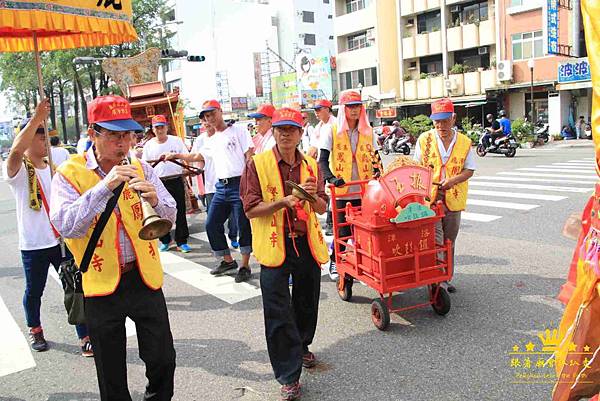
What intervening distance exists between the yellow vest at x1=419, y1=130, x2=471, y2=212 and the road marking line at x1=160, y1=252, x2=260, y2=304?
2.23 metres

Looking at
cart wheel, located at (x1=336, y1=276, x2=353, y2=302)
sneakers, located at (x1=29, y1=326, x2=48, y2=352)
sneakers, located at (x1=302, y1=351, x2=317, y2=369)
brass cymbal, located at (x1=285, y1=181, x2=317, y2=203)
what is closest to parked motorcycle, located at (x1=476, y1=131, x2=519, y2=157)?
cart wheel, located at (x1=336, y1=276, x2=353, y2=302)

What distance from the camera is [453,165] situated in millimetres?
4922

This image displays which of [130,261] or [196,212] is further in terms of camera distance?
[196,212]

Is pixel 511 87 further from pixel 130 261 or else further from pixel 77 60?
pixel 130 261

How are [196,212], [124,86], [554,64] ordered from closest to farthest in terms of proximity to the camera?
1. [196,212]
2. [124,86]
3. [554,64]

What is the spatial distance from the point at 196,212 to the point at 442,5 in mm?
24493

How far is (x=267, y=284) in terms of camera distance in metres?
3.39

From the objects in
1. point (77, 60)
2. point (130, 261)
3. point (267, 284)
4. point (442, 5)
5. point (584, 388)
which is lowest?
point (584, 388)

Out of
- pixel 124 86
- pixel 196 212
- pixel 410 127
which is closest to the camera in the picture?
pixel 196 212

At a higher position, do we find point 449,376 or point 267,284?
point 267,284

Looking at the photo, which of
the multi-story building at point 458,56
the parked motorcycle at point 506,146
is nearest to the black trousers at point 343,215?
the parked motorcycle at point 506,146

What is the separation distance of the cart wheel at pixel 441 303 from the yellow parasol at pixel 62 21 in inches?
134

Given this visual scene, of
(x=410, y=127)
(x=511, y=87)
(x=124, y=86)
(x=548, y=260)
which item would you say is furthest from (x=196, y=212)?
(x=511, y=87)

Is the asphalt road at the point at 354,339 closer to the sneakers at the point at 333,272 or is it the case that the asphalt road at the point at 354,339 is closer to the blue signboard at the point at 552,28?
the sneakers at the point at 333,272
